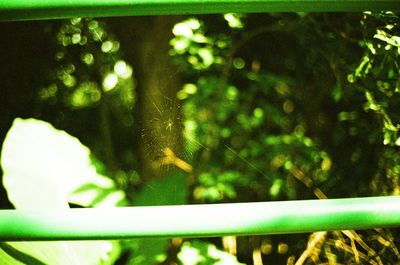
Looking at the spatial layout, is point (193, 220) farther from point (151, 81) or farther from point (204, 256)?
point (151, 81)

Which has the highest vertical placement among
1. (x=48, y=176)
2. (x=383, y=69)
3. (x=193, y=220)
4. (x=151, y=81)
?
(x=151, y=81)

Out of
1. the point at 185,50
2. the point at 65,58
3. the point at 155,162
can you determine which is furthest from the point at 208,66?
the point at 65,58

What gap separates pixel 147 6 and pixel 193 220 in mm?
341

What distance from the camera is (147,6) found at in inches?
27.8

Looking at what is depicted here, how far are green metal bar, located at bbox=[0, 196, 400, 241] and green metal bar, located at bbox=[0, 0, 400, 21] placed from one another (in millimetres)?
311

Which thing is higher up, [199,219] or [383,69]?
[383,69]

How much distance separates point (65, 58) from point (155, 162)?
3.25ft

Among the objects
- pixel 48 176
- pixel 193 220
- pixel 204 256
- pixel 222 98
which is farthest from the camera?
pixel 222 98

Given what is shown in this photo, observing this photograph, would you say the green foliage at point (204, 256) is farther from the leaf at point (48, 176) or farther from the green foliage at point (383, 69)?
the green foliage at point (383, 69)

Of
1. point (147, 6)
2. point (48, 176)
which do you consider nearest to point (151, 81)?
point (48, 176)

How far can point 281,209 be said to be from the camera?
0.66 m

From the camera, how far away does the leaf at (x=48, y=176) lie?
4.39ft

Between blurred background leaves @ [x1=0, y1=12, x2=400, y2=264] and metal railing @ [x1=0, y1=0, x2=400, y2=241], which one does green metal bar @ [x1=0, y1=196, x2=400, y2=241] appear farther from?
blurred background leaves @ [x1=0, y1=12, x2=400, y2=264]

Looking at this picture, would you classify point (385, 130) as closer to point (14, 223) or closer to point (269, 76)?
point (269, 76)
